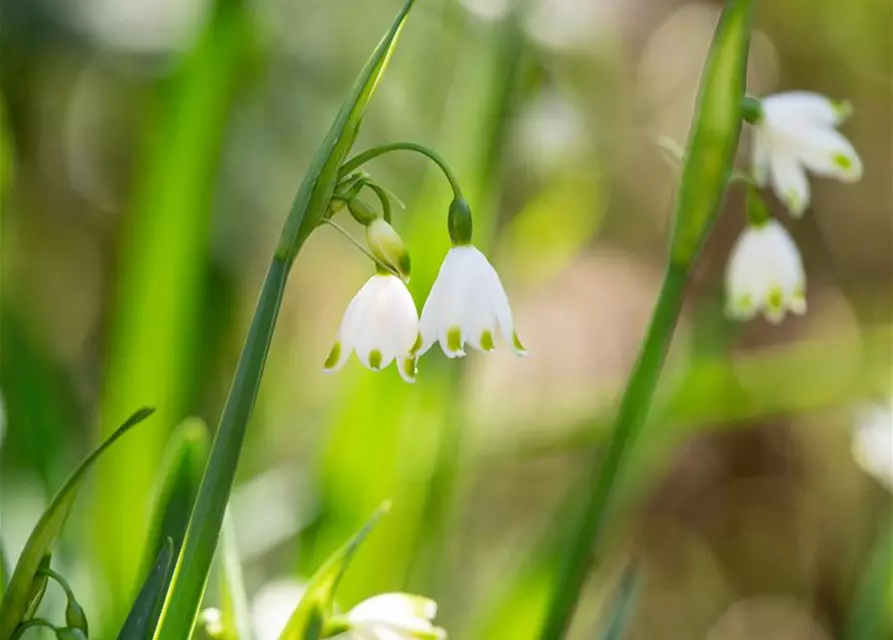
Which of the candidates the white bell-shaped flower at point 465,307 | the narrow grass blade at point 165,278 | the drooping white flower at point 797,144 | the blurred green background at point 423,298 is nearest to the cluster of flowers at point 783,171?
the drooping white flower at point 797,144

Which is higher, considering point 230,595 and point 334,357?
point 334,357

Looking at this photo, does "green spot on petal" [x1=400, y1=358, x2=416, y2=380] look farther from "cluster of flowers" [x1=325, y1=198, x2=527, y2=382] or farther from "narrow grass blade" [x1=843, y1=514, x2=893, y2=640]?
"narrow grass blade" [x1=843, y1=514, x2=893, y2=640]

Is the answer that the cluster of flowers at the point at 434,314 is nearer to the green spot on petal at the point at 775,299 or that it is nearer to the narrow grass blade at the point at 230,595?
the narrow grass blade at the point at 230,595

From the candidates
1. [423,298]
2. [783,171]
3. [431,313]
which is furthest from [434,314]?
[423,298]

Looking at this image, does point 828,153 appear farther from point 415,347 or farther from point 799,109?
point 415,347

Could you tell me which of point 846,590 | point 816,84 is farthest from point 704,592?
point 816,84
